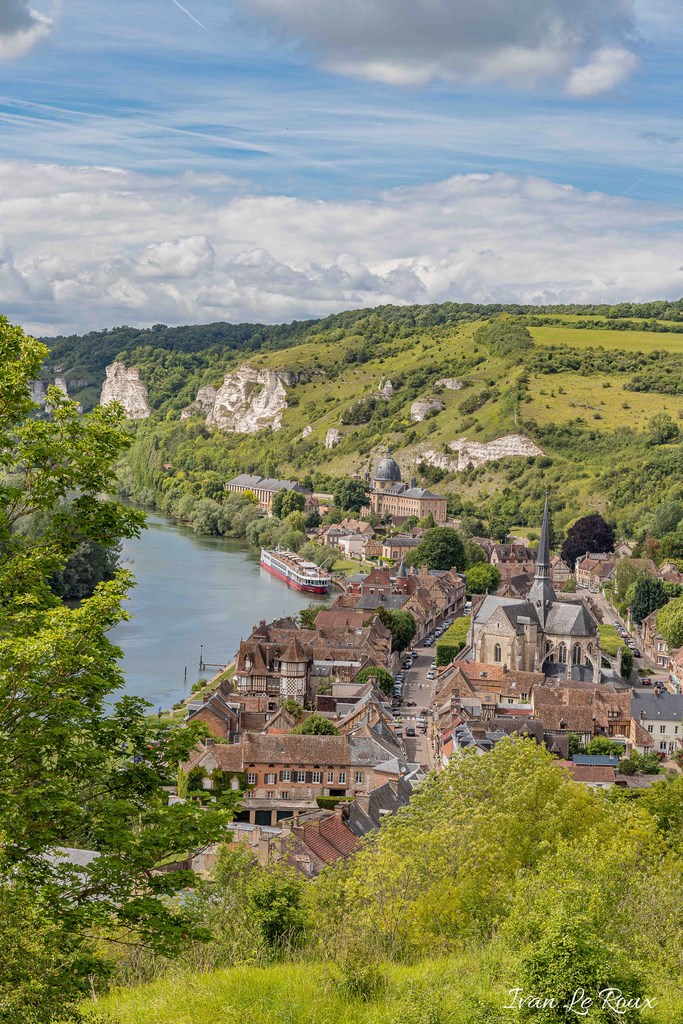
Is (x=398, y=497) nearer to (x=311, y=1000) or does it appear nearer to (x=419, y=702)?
(x=419, y=702)

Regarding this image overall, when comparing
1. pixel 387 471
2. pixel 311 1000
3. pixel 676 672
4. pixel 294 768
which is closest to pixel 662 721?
pixel 676 672

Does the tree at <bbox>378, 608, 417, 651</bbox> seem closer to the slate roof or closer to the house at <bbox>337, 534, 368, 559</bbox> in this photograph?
the slate roof

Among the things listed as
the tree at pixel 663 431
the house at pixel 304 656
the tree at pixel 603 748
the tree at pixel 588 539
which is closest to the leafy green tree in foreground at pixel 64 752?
the tree at pixel 603 748

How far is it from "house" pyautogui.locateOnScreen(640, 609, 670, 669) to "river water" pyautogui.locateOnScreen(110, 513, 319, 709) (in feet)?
68.8

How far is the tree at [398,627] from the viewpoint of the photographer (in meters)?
55.5

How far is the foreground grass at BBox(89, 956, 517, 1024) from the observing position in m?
9.69

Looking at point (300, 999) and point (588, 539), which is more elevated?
point (300, 999)

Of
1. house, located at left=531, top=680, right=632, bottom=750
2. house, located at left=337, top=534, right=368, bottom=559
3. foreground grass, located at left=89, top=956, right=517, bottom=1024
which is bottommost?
house, located at left=337, top=534, right=368, bottom=559

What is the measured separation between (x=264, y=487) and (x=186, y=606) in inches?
2286

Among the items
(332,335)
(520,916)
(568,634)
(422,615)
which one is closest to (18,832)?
(520,916)

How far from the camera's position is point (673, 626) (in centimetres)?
5597

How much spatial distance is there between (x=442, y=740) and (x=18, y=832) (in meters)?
29.9

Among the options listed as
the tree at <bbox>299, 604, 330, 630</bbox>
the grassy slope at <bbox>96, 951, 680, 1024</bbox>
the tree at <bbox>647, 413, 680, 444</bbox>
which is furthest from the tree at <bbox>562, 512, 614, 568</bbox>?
the grassy slope at <bbox>96, 951, 680, 1024</bbox>

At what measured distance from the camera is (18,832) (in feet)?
28.6
